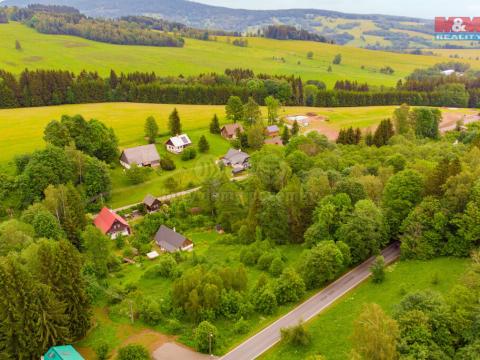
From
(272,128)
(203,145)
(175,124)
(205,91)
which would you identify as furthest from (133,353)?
(205,91)

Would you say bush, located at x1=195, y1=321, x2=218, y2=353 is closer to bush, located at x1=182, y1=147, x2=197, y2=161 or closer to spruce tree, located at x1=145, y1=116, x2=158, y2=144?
bush, located at x1=182, y1=147, x2=197, y2=161

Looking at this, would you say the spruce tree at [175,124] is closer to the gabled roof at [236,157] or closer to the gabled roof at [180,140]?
the gabled roof at [180,140]

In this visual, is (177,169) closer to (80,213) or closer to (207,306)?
(80,213)

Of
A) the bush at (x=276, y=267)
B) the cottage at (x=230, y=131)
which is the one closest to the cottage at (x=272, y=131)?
the cottage at (x=230, y=131)

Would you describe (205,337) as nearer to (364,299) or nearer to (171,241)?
(364,299)

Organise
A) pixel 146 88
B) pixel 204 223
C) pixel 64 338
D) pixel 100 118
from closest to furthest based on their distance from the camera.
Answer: pixel 64 338, pixel 204 223, pixel 100 118, pixel 146 88

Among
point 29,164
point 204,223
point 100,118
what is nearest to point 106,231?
point 204,223
